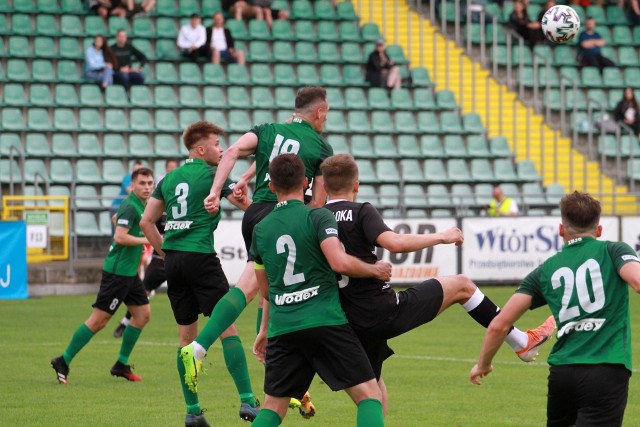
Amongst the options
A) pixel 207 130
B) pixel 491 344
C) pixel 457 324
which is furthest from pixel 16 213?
pixel 491 344

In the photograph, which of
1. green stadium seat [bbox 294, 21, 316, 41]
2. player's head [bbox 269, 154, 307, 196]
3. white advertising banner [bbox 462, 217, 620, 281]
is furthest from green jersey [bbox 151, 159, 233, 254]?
green stadium seat [bbox 294, 21, 316, 41]

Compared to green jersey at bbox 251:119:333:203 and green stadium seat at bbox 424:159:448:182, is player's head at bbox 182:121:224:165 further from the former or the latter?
green stadium seat at bbox 424:159:448:182

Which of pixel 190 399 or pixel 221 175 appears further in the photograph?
pixel 190 399

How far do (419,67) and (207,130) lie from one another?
1980cm

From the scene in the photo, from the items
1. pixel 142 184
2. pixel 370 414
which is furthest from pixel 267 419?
pixel 142 184

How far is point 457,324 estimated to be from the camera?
17578 mm

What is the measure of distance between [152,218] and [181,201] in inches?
15.5

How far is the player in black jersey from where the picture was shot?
7391 mm

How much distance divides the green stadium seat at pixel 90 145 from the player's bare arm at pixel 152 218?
47.6 ft

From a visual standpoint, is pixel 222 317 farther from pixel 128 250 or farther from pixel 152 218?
pixel 128 250

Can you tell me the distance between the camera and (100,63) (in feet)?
83.7

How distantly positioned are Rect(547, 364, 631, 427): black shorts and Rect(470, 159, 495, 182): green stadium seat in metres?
20.4

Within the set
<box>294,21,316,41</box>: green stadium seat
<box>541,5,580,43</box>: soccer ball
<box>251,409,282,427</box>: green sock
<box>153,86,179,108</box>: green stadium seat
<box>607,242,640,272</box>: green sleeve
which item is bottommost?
<box>251,409,282,427</box>: green sock

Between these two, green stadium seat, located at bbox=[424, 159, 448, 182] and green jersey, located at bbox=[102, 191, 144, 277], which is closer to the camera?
green jersey, located at bbox=[102, 191, 144, 277]
